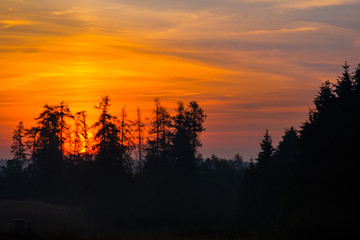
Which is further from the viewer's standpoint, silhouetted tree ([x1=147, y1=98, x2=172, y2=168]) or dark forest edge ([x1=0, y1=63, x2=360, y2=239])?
silhouetted tree ([x1=147, y1=98, x2=172, y2=168])

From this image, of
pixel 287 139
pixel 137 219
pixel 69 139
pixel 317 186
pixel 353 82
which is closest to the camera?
pixel 317 186

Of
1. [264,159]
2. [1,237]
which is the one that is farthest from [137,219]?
[1,237]

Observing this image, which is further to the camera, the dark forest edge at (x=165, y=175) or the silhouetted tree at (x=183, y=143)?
the silhouetted tree at (x=183, y=143)

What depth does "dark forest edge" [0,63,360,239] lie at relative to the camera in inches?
1913

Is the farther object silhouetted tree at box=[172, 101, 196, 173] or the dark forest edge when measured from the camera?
silhouetted tree at box=[172, 101, 196, 173]

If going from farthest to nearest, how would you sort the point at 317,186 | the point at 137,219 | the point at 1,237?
the point at 137,219 < the point at 317,186 < the point at 1,237

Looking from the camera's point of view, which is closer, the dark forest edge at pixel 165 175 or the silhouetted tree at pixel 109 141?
the dark forest edge at pixel 165 175

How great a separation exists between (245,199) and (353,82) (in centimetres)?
2998

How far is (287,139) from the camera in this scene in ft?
263

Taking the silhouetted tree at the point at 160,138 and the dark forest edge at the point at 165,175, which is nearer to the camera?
the dark forest edge at the point at 165,175

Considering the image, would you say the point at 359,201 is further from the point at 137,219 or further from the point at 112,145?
the point at 112,145

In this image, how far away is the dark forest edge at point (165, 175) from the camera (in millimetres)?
48594

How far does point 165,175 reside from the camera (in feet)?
281

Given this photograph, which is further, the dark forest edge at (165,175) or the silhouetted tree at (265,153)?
the silhouetted tree at (265,153)
